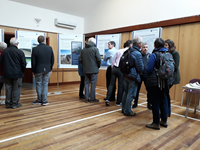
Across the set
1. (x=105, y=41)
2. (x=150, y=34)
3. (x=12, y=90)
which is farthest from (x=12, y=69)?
(x=150, y=34)

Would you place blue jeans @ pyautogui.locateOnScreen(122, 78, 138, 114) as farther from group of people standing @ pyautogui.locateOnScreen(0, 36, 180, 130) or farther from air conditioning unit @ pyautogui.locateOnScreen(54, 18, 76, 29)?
air conditioning unit @ pyautogui.locateOnScreen(54, 18, 76, 29)

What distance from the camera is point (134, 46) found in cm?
A: 280

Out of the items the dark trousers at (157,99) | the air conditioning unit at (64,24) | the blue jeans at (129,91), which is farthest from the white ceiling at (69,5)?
the dark trousers at (157,99)

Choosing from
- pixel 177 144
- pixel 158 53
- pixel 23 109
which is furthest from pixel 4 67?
pixel 177 144

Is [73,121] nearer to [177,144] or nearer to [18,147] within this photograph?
[18,147]

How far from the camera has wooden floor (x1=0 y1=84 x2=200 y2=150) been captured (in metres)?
1.94

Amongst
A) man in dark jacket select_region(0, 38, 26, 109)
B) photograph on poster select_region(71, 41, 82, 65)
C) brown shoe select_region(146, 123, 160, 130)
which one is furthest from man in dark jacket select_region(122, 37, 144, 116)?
photograph on poster select_region(71, 41, 82, 65)

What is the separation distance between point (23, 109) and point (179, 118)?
10.3 feet

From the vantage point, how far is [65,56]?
4.88 metres

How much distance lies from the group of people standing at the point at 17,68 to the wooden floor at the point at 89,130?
0.92 ft

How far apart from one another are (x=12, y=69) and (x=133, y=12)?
409 centimetres

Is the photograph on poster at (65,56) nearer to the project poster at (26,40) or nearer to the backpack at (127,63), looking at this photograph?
the project poster at (26,40)

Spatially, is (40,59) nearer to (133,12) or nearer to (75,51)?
(75,51)

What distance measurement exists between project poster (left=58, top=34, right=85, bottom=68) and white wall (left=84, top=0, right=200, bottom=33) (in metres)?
1.82
